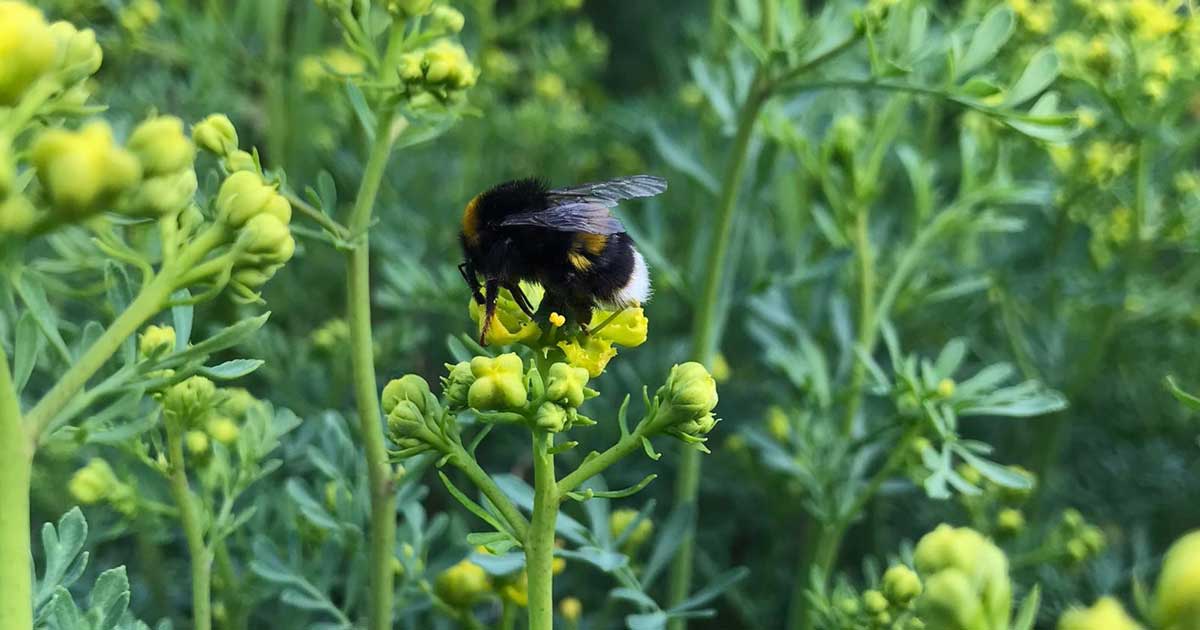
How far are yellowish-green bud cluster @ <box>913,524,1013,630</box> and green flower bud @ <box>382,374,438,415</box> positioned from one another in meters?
0.61

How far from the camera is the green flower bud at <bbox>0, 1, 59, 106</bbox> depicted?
1.02 metres

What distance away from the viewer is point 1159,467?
10.2 ft

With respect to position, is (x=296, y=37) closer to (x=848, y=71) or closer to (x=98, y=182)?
(x=848, y=71)

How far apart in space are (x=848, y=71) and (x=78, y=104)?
2.37 meters

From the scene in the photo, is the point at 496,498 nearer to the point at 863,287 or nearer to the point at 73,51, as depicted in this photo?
the point at 73,51

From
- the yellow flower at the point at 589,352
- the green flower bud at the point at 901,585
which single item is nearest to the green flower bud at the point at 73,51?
the yellow flower at the point at 589,352

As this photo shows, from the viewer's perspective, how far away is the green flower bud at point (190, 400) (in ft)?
5.35

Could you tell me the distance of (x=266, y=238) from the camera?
3.95 feet

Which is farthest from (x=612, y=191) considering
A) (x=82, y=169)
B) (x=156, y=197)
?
(x=82, y=169)

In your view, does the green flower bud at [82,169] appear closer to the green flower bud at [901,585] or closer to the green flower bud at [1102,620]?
the green flower bud at [1102,620]

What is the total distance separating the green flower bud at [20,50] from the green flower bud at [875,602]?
1.30 m

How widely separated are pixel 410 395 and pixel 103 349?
1.30 ft

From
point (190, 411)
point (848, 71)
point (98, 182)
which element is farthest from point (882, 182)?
point (98, 182)

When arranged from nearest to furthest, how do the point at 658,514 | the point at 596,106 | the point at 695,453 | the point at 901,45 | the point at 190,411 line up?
the point at 190,411
the point at 901,45
the point at 695,453
the point at 658,514
the point at 596,106
